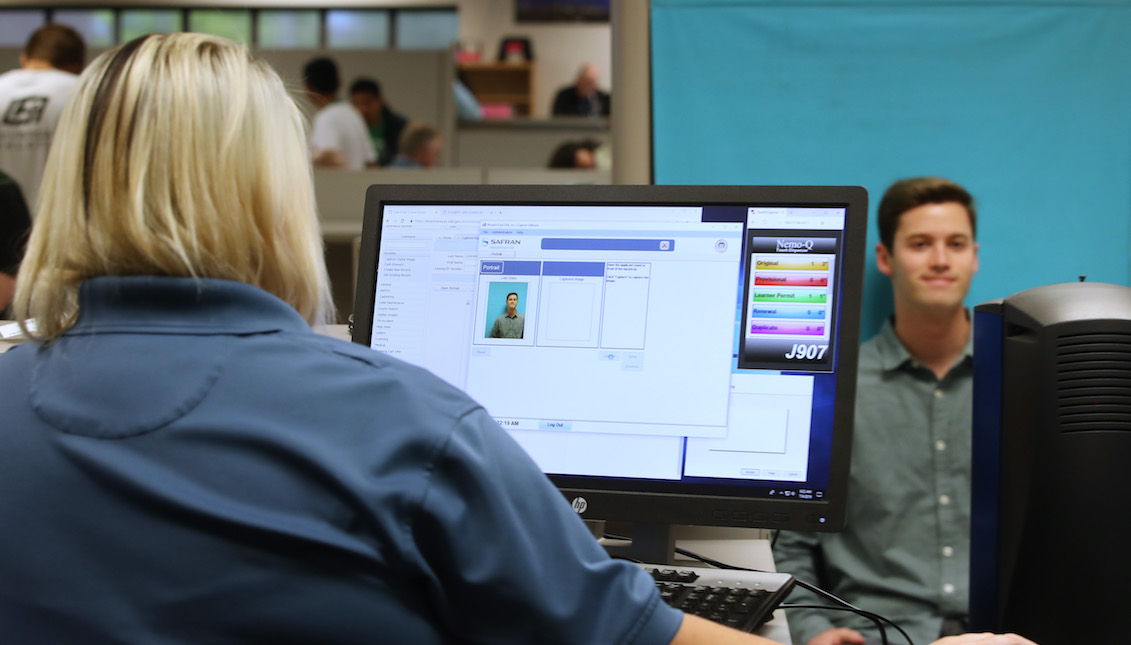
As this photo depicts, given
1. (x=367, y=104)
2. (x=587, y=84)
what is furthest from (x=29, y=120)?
(x=587, y=84)

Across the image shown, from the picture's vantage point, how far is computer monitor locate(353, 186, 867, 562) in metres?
0.96

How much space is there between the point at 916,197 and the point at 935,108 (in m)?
0.20

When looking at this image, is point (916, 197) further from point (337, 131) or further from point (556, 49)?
point (556, 49)

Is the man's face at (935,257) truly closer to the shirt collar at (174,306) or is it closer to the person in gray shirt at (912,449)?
the person in gray shirt at (912,449)

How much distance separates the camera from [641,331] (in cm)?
100

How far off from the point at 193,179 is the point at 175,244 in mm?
46

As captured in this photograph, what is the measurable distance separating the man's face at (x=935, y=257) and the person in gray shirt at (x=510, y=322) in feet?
3.18

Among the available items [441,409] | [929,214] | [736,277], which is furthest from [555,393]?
[929,214]

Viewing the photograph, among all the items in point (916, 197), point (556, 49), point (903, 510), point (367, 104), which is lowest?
point (903, 510)

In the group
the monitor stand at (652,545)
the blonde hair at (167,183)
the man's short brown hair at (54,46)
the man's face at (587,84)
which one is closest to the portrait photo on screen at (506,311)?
the monitor stand at (652,545)

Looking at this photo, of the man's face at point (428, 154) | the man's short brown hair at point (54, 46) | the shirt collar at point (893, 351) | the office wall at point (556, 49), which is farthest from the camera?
the office wall at point (556, 49)

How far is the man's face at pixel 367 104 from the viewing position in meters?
5.08

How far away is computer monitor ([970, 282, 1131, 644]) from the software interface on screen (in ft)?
0.54

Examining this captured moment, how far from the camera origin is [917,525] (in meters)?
1.61
